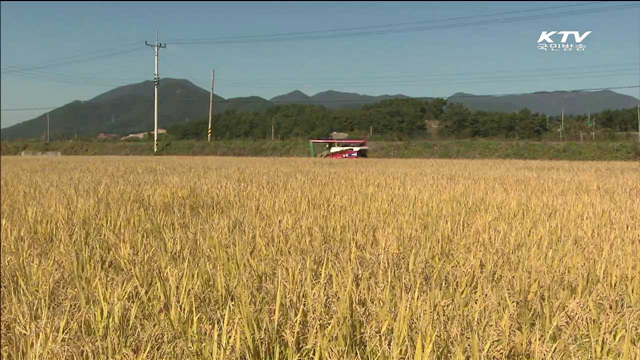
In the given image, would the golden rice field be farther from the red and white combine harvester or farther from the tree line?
the tree line

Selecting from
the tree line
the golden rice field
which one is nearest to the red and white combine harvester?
the tree line

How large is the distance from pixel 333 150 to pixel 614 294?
31.0 m

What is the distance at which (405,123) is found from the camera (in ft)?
183

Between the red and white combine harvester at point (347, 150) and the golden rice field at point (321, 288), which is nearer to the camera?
the golden rice field at point (321, 288)

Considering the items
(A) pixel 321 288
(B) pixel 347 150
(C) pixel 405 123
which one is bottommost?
(A) pixel 321 288

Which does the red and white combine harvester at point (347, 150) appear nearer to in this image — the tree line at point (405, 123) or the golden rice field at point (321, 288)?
the tree line at point (405, 123)

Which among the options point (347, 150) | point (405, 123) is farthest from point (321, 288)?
point (405, 123)

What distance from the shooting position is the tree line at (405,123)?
1941 inches

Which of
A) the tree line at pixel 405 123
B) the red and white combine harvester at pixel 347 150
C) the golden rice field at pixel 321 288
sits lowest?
the golden rice field at pixel 321 288

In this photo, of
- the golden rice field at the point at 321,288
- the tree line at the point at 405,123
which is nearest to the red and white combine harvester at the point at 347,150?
the tree line at the point at 405,123

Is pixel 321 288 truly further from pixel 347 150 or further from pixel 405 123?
pixel 405 123

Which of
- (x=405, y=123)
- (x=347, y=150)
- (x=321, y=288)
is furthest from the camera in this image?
(x=405, y=123)

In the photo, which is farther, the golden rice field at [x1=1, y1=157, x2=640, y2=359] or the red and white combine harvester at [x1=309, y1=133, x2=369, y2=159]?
the red and white combine harvester at [x1=309, y1=133, x2=369, y2=159]

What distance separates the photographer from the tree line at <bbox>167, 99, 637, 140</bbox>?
49.3m
